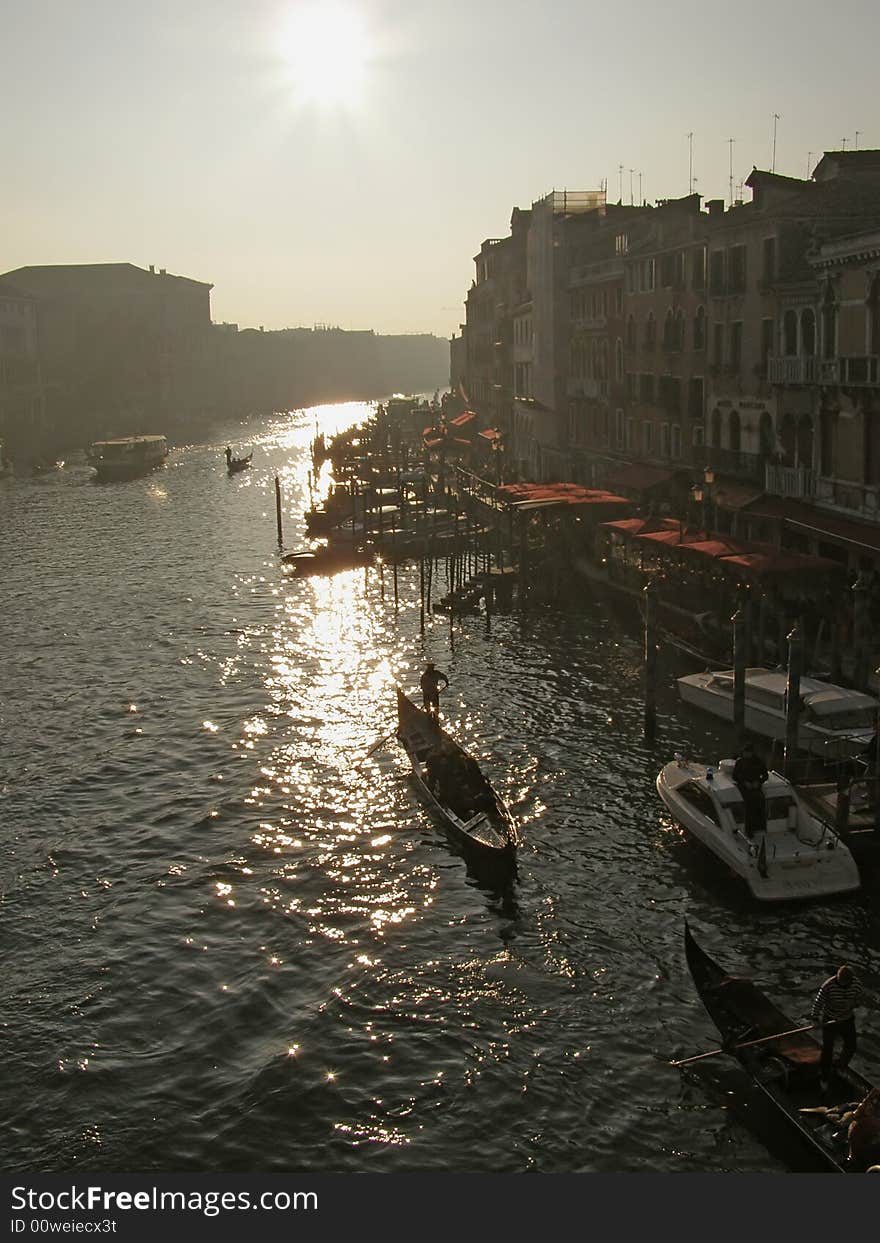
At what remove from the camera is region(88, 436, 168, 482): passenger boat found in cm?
11031

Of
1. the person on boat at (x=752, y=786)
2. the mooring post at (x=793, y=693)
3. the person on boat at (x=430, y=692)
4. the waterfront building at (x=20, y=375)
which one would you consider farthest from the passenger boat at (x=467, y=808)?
the waterfront building at (x=20, y=375)

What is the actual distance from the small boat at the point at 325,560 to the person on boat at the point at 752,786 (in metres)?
39.0

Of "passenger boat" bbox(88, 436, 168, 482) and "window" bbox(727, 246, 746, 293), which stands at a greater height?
"window" bbox(727, 246, 746, 293)

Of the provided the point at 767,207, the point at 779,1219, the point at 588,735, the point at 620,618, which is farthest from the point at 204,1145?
the point at 767,207

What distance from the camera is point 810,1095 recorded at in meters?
17.2

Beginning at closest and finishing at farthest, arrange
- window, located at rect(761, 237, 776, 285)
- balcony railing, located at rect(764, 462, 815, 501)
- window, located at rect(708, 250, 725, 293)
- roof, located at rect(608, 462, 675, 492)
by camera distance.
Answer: balcony railing, located at rect(764, 462, 815, 501) → window, located at rect(761, 237, 776, 285) → window, located at rect(708, 250, 725, 293) → roof, located at rect(608, 462, 675, 492)

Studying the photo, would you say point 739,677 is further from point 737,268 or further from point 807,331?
point 737,268

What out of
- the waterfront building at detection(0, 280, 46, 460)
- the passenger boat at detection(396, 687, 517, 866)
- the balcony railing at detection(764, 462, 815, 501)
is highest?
the waterfront building at detection(0, 280, 46, 460)

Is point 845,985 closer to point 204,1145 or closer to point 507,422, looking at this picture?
point 204,1145

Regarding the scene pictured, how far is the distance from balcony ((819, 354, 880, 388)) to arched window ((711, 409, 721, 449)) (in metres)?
9.53

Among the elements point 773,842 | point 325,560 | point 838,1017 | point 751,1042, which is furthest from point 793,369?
point 838,1017

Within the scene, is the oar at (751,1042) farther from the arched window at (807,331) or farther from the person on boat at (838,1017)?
the arched window at (807,331)

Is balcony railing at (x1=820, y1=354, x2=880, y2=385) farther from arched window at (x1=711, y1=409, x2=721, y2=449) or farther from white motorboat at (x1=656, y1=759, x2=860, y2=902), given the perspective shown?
white motorboat at (x1=656, y1=759, x2=860, y2=902)

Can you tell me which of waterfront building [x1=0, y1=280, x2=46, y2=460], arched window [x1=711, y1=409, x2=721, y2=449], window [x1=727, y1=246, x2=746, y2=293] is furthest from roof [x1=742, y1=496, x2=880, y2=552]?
waterfront building [x1=0, y1=280, x2=46, y2=460]
